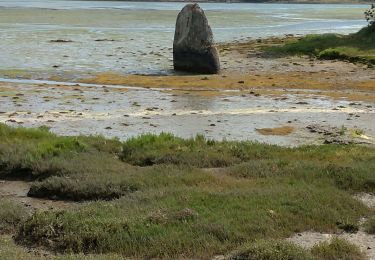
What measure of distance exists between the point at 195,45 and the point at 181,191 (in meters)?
19.2

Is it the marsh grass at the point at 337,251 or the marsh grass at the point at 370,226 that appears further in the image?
the marsh grass at the point at 370,226

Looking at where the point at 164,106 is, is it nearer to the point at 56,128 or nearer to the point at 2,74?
the point at 56,128

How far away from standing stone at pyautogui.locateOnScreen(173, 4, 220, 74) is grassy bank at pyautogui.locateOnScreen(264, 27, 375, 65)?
777cm

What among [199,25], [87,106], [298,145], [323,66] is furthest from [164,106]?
[323,66]

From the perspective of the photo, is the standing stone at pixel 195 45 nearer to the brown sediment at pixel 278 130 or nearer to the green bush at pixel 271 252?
the brown sediment at pixel 278 130

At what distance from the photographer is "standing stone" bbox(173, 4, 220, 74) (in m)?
27.5

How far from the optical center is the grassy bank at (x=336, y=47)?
32062mm

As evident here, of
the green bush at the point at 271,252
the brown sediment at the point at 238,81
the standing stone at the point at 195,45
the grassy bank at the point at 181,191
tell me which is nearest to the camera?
the green bush at the point at 271,252

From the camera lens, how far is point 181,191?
30.6 feet

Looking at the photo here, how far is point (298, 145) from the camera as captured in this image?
14.1 m

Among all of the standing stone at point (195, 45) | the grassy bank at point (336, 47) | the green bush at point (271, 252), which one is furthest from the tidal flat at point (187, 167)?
the grassy bank at point (336, 47)

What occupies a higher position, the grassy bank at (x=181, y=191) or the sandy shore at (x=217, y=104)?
the grassy bank at (x=181, y=191)

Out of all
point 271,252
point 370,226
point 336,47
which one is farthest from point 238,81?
point 271,252

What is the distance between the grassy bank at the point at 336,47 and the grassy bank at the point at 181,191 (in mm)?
20256
